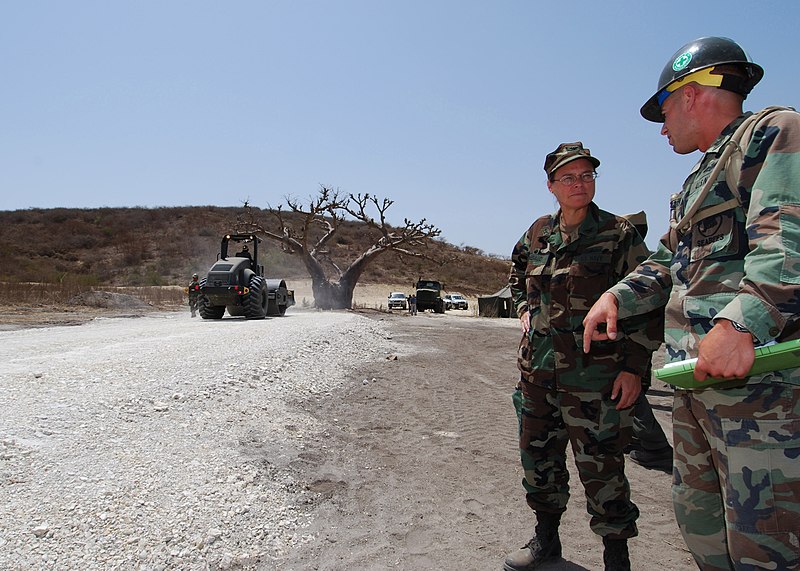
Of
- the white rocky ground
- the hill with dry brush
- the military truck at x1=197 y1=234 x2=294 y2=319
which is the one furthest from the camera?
the hill with dry brush

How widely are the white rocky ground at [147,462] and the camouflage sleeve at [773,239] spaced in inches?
99.4

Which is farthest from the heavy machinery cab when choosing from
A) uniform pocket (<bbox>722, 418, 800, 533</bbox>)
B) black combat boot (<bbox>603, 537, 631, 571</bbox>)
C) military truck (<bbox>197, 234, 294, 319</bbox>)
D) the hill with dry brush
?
the hill with dry brush

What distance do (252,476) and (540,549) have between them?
1.88 meters

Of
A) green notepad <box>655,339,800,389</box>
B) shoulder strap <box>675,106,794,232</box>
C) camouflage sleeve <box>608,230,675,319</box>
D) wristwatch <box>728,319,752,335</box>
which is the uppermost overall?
shoulder strap <box>675,106,794,232</box>

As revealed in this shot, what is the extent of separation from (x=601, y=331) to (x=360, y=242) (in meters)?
60.7

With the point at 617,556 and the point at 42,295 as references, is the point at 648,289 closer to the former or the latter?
the point at 617,556

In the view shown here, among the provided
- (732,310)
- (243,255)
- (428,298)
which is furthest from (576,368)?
(428,298)

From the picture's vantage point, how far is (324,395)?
6.50 m

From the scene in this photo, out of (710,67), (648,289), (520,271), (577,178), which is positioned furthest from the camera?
(520,271)

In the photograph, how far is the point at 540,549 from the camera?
2.83 metres

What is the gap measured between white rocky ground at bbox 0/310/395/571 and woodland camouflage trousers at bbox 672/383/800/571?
2.14m

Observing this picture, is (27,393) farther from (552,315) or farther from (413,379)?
(413,379)

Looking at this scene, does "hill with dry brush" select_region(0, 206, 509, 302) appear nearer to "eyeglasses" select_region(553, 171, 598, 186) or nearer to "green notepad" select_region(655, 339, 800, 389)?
"eyeglasses" select_region(553, 171, 598, 186)

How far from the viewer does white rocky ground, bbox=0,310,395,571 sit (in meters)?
2.72
